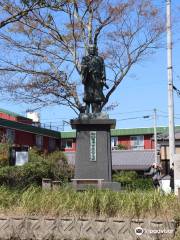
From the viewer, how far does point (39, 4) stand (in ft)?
38.0

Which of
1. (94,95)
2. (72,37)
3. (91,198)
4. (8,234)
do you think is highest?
(72,37)

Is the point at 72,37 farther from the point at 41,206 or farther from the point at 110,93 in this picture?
the point at 41,206

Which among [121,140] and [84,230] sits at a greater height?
[121,140]

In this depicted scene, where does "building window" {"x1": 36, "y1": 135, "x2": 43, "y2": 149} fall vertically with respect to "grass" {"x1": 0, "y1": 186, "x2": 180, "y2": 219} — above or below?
above

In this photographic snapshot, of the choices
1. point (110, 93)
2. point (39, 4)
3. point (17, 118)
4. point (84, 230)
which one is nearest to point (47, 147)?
point (17, 118)

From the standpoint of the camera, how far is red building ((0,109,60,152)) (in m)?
45.0

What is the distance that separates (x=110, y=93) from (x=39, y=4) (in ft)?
46.2

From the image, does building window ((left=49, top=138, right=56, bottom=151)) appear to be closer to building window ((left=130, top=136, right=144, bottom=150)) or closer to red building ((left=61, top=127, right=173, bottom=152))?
red building ((left=61, top=127, right=173, bottom=152))

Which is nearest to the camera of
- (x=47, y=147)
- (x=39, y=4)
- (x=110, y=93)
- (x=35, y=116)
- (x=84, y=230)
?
(x=84, y=230)

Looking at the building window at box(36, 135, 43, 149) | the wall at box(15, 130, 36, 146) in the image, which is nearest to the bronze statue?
the wall at box(15, 130, 36, 146)

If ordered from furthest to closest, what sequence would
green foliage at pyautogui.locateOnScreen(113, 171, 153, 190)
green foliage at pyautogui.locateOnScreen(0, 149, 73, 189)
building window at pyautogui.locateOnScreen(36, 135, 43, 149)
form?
building window at pyautogui.locateOnScreen(36, 135, 43, 149)
green foliage at pyautogui.locateOnScreen(0, 149, 73, 189)
green foliage at pyautogui.locateOnScreen(113, 171, 153, 190)

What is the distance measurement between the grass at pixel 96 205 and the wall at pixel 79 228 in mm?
381

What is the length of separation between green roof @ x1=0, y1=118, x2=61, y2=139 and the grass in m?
35.6

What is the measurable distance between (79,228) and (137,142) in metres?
51.4
